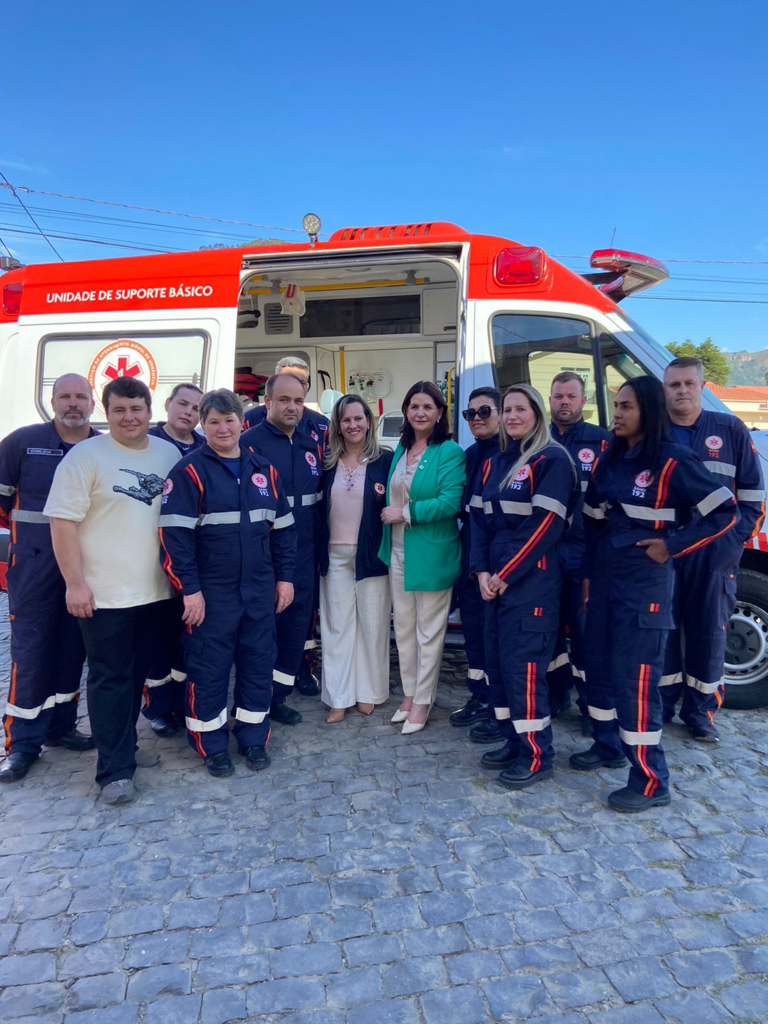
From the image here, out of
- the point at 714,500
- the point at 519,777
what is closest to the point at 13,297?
the point at 519,777

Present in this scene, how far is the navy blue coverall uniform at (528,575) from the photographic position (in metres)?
2.95

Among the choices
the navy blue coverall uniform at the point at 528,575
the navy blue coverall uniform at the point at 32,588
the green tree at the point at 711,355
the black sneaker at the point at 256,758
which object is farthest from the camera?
the green tree at the point at 711,355

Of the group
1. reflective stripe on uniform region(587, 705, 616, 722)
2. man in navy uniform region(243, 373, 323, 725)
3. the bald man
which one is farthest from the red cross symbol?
reflective stripe on uniform region(587, 705, 616, 722)

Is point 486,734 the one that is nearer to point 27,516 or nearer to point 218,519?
point 218,519

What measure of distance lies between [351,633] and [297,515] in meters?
0.80

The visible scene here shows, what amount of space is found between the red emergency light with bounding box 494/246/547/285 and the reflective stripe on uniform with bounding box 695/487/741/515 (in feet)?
6.17

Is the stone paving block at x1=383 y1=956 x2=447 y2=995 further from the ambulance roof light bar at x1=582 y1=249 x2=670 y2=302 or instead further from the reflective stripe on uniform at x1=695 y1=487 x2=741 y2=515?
the ambulance roof light bar at x1=582 y1=249 x2=670 y2=302

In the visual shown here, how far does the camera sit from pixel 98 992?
1993mm

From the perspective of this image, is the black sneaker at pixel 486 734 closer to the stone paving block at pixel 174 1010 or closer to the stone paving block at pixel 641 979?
the stone paving block at pixel 641 979

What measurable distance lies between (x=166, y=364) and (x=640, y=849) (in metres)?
3.86

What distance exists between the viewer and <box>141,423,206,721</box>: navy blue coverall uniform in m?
3.65

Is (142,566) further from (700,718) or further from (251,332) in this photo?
(251,332)

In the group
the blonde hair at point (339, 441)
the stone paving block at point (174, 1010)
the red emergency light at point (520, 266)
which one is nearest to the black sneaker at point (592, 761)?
the blonde hair at point (339, 441)

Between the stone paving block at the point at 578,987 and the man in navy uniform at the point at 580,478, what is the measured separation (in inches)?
64.7
